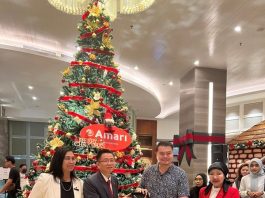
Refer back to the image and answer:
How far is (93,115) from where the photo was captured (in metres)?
3.71

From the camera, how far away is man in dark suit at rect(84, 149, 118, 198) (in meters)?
2.64

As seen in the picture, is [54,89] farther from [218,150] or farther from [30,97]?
[218,150]

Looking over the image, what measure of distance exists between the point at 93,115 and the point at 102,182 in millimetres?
1143

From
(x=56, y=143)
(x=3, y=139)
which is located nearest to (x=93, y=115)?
(x=56, y=143)

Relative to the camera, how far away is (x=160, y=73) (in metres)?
11.3

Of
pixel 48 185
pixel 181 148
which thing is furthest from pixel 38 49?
pixel 48 185

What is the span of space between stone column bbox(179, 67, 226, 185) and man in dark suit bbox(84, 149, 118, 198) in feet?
25.2

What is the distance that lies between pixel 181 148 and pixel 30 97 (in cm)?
678

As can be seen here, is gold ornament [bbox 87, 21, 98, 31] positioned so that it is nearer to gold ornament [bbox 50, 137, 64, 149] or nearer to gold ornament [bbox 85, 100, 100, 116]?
gold ornament [bbox 85, 100, 100, 116]

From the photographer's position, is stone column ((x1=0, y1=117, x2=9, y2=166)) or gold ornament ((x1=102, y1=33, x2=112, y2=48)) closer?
gold ornament ((x1=102, y1=33, x2=112, y2=48))

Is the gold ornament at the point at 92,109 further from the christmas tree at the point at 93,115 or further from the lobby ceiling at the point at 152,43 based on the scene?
the lobby ceiling at the point at 152,43

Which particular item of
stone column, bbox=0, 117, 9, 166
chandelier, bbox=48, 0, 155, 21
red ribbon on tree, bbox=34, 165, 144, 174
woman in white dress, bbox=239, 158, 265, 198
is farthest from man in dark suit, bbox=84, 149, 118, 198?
stone column, bbox=0, 117, 9, 166

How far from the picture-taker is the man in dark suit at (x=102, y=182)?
264 cm

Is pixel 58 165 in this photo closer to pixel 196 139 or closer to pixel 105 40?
pixel 105 40
